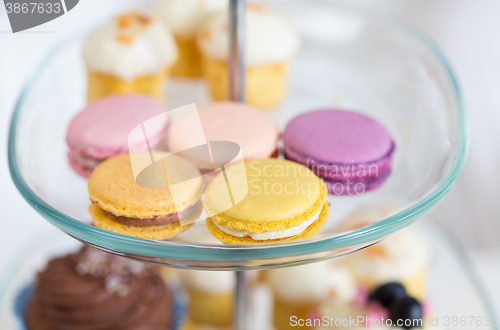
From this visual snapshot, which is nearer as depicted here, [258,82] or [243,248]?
[243,248]

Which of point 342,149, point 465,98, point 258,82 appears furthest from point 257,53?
point 465,98

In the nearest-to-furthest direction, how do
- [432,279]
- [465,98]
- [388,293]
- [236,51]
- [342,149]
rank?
[342,149] < [236,51] < [388,293] < [432,279] < [465,98]

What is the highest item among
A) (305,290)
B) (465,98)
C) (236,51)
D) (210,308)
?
(236,51)

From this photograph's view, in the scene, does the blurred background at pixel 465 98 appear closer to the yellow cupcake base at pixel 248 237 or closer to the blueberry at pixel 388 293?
the blueberry at pixel 388 293

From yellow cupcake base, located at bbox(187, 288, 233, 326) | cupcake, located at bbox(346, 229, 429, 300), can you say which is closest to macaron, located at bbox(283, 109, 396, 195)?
cupcake, located at bbox(346, 229, 429, 300)

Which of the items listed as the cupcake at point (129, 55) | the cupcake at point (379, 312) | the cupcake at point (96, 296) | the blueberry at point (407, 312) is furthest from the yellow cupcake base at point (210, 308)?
the cupcake at point (129, 55)

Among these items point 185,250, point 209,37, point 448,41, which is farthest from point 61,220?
point 448,41

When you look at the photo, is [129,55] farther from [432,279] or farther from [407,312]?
[432,279]
